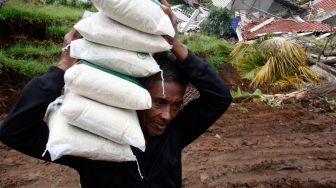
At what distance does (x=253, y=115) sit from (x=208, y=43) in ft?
16.4

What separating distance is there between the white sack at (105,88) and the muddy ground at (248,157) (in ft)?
8.46

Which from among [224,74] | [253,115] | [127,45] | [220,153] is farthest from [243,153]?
[224,74]

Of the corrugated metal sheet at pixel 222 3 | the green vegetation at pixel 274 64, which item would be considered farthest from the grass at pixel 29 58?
the corrugated metal sheet at pixel 222 3

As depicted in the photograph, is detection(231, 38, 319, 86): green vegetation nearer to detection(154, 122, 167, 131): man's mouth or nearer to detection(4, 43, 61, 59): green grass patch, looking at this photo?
detection(4, 43, 61, 59): green grass patch

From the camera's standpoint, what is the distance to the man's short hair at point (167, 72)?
5.30 ft

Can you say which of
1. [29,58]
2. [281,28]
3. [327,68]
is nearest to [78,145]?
[29,58]

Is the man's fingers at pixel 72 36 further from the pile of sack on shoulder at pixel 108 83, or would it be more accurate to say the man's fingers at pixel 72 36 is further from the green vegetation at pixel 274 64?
the green vegetation at pixel 274 64

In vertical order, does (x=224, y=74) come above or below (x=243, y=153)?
below

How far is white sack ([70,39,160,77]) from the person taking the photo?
1.47 m

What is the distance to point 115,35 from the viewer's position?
147 centimetres

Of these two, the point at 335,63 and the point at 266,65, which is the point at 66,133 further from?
the point at 335,63

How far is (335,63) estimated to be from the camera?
9.75 m

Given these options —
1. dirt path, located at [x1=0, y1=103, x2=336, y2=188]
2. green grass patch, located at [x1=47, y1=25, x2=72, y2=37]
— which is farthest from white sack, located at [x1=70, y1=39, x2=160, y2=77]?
green grass patch, located at [x1=47, y1=25, x2=72, y2=37]

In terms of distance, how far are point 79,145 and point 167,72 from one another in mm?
461
